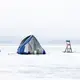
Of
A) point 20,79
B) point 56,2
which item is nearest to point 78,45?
point 56,2

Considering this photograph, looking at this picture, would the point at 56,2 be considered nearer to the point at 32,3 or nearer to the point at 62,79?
the point at 32,3

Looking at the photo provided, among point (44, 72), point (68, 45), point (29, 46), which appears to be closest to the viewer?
point (44, 72)

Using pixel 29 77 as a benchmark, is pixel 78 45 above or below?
above

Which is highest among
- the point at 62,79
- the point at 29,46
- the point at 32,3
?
the point at 32,3

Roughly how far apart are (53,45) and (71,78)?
2.64 meters

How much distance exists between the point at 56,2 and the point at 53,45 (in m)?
0.79

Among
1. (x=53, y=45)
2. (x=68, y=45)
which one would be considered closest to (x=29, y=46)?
(x=68, y=45)

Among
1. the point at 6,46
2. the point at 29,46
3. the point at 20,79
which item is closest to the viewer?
the point at 20,79

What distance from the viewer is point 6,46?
12.1ft

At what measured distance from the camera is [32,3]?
3436mm

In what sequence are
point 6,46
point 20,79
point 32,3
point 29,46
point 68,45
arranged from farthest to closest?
point 6,46 → point 32,3 → point 68,45 → point 29,46 → point 20,79

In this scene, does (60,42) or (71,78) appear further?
(60,42)

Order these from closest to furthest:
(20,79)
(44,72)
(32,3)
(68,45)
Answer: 1. (20,79)
2. (44,72)
3. (68,45)
4. (32,3)

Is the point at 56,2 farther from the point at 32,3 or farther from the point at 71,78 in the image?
the point at 71,78
